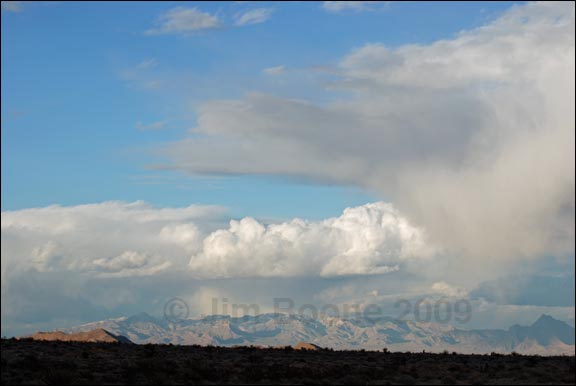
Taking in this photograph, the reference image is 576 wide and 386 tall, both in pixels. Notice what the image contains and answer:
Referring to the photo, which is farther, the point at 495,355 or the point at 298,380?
the point at 495,355

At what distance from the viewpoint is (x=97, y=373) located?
49594 millimetres

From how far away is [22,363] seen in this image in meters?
50.3

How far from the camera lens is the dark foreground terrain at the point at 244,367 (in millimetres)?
48062

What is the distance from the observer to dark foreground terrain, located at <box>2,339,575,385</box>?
4806 centimetres

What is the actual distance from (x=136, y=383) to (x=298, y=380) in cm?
1107

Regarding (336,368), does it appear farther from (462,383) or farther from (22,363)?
(22,363)

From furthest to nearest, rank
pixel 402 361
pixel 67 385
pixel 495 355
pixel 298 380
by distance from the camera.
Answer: pixel 495 355, pixel 402 361, pixel 298 380, pixel 67 385

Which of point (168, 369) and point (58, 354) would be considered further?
point (58, 354)

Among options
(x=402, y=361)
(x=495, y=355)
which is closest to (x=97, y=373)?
(x=402, y=361)

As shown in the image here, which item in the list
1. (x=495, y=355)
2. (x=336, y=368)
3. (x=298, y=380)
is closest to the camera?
(x=298, y=380)

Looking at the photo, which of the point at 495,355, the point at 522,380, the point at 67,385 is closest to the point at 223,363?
the point at 67,385

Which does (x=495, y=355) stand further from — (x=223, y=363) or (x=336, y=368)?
(x=223, y=363)

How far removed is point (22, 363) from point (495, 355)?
41.3 m

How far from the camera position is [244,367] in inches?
2112
